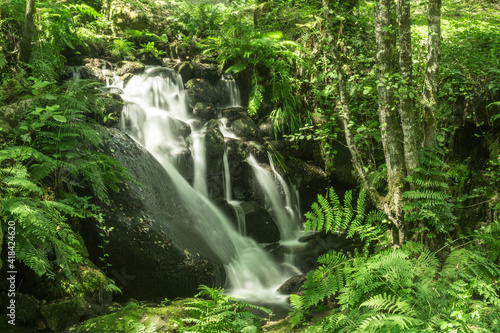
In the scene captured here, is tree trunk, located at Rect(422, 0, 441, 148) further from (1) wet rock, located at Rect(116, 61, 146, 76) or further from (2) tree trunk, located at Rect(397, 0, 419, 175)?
(1) wet rock, located at Rect(116, 61, 146, 76)

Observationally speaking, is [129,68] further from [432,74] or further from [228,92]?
[432,74]

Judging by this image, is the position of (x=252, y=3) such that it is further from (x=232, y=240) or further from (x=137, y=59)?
(x=232, y=240)

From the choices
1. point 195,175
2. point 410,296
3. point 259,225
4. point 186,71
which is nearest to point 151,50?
point 186,71

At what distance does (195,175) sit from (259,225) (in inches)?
73.4

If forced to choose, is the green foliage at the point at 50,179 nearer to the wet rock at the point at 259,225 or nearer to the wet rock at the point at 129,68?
the wet rock at the point at 259,225

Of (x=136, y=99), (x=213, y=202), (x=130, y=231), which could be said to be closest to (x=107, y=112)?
(x=136, y=99)

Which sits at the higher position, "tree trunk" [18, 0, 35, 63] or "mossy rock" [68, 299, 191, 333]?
"tree trunk" [18, 0, 35, 63]

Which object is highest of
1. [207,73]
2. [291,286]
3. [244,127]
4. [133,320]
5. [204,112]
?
[207,73]

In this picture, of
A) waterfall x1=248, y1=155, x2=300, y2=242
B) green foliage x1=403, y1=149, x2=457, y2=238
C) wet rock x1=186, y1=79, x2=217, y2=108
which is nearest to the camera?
green foliage x1=403, y1=149, x2=457, y2=238

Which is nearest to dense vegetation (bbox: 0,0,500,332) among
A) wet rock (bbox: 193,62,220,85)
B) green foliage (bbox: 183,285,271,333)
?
green foliage (bbox: 183,285,271,333)

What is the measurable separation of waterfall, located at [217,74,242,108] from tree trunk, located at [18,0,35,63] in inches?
194

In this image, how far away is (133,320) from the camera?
126 inches

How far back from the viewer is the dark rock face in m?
4.59

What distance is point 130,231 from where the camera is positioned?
15.9 ft
